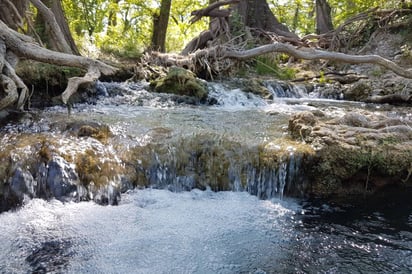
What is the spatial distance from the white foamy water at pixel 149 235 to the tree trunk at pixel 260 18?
11.0 metres

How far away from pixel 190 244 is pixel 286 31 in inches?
494

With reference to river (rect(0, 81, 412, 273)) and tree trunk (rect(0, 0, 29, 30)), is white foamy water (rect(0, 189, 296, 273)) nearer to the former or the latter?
river (rect(0, 81, 412, 273))

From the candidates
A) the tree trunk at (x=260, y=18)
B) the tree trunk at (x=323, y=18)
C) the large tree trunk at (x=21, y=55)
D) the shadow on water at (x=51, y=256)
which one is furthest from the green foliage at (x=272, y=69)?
the shadow on water at (x=51, y=256)

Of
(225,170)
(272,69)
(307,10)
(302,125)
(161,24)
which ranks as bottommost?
(225,170)

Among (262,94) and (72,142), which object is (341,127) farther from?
(262,94)

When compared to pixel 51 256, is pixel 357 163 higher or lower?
higher

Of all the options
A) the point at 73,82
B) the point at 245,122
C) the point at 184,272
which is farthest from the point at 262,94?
the point at 184,272

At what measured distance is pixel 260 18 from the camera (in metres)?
14.5

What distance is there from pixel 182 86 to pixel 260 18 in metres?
6.86

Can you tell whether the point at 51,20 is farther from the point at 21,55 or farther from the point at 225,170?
the point at 225,170

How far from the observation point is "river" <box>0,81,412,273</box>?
10.9ft

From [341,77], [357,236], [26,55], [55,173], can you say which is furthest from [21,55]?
[341,77]

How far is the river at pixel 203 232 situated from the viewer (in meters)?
3.31

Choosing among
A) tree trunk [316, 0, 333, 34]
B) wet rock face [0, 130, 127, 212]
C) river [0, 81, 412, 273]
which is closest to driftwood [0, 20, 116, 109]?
river [0, 81, 412, 273]
